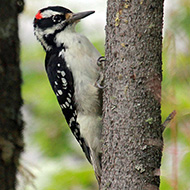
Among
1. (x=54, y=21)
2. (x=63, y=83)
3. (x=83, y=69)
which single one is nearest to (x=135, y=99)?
(x=83, y=69)

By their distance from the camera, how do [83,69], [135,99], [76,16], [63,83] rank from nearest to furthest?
[135,99] < [83,69] < [63,83] < [76,16]

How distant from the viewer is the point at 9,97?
3.32 metres

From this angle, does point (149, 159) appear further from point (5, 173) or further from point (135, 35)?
point (5, 173)

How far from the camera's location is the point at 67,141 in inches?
204

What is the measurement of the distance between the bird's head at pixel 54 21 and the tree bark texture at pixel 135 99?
104cm

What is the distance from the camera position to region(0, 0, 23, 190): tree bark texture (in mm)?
3227

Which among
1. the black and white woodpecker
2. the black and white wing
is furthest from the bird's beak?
the black and white wing

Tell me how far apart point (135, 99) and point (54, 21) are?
4.79 feet

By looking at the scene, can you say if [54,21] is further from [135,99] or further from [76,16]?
[135,99]

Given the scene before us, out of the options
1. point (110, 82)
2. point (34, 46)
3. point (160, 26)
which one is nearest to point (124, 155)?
point (110, 82)

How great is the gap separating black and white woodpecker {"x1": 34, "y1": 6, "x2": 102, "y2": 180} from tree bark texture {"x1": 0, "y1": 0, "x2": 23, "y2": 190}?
289mm

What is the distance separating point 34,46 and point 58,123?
1291 millimetres

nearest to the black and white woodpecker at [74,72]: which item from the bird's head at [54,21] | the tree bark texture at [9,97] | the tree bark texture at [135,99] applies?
the bird's head at [54,21]

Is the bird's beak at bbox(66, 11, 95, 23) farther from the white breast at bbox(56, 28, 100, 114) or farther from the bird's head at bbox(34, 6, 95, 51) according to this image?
the white breast at bbox(56, 28, 100, 114)
